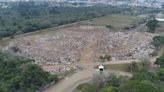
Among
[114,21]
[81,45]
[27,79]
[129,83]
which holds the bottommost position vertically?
[114,21]

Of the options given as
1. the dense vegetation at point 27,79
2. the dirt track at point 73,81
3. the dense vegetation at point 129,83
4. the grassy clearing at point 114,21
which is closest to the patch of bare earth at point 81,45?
the dirt track at point 73,81

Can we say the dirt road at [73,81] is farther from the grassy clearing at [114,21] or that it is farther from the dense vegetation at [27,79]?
the grassy clearing at [114,21]

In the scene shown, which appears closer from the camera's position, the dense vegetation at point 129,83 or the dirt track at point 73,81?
the dense vegetation at point 129,83

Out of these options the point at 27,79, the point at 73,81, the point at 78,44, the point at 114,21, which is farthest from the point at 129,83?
the point at 114,21

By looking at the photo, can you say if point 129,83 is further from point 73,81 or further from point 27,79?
point 27,79

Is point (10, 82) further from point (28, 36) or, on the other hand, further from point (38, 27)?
point (38, 27)

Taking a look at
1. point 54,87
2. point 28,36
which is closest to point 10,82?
point 54,87
